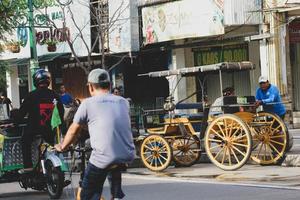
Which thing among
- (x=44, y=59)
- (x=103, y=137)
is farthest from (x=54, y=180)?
(x=44, y=59)

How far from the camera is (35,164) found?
37.3 ft

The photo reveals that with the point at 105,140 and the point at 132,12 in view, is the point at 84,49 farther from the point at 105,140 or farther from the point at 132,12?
the point at 105,140

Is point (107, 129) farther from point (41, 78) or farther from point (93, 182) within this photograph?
point (41, 78)

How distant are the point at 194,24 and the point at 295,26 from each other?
11.5 feet

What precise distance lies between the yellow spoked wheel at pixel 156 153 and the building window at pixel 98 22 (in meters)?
15.0

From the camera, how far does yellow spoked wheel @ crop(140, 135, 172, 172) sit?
14391 mm

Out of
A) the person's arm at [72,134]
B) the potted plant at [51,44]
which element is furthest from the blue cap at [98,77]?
the potted plant at [51,44]

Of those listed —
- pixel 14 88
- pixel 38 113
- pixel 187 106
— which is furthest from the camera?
pixel 14 88

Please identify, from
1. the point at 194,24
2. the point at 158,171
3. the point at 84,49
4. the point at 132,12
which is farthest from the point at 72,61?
the point at 158,171

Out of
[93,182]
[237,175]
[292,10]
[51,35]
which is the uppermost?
[51,35]

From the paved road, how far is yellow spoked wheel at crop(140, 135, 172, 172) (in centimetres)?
121

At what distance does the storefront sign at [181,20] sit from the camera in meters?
25.8

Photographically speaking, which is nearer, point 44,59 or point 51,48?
point 51,48

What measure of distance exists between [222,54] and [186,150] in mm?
13245
